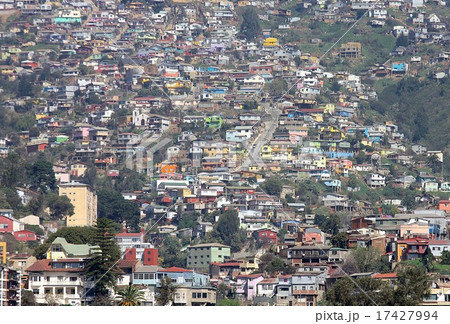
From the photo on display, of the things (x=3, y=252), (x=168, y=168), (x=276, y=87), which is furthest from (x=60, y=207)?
(x=276, y=87)

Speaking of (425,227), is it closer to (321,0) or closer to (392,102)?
(392,102)

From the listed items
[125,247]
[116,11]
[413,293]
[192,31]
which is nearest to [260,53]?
[192,31]

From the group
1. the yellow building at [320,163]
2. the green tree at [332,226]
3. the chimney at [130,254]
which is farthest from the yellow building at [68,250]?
the yellow building at [320,163]

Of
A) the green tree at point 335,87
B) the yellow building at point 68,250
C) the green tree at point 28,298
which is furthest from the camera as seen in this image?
the green tree at point 335,87

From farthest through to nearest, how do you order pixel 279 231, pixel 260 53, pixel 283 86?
pixel 260 53
pixel 283 86
pixel 279 231

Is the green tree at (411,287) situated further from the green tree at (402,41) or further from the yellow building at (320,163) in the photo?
the green tree at (402,41)

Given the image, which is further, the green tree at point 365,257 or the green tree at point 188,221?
the green tree at point 188,221

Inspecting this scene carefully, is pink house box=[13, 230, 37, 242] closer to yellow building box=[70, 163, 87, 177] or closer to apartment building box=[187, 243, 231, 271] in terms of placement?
apartment building box=[187, 243, 231, 271]
